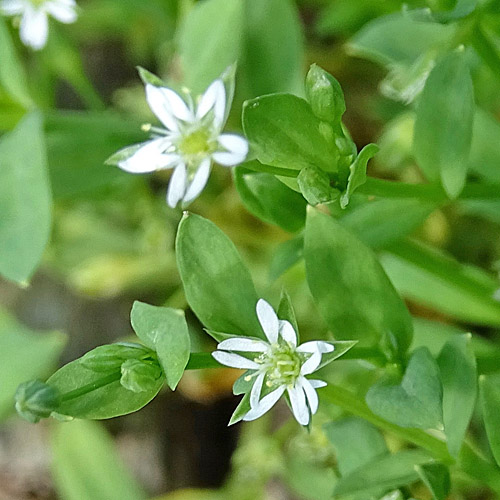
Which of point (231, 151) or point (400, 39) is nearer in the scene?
point (231, 151)

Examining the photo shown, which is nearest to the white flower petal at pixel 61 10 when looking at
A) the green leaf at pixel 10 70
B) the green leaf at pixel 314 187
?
the green leaf at pixel 10 70

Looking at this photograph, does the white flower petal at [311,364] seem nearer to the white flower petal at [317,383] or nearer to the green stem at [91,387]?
the white flower petal at [317,383]

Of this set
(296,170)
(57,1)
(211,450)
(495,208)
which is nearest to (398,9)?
(495,208)

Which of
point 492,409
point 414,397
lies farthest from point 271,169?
point 492,409

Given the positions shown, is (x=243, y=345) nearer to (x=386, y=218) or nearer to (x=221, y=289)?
(x=221, y=289)

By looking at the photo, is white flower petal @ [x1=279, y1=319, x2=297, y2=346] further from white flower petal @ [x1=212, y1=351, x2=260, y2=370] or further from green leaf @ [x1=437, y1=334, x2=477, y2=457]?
green leaf @ [x1=437, y1=334, x2=477, y2=457]
